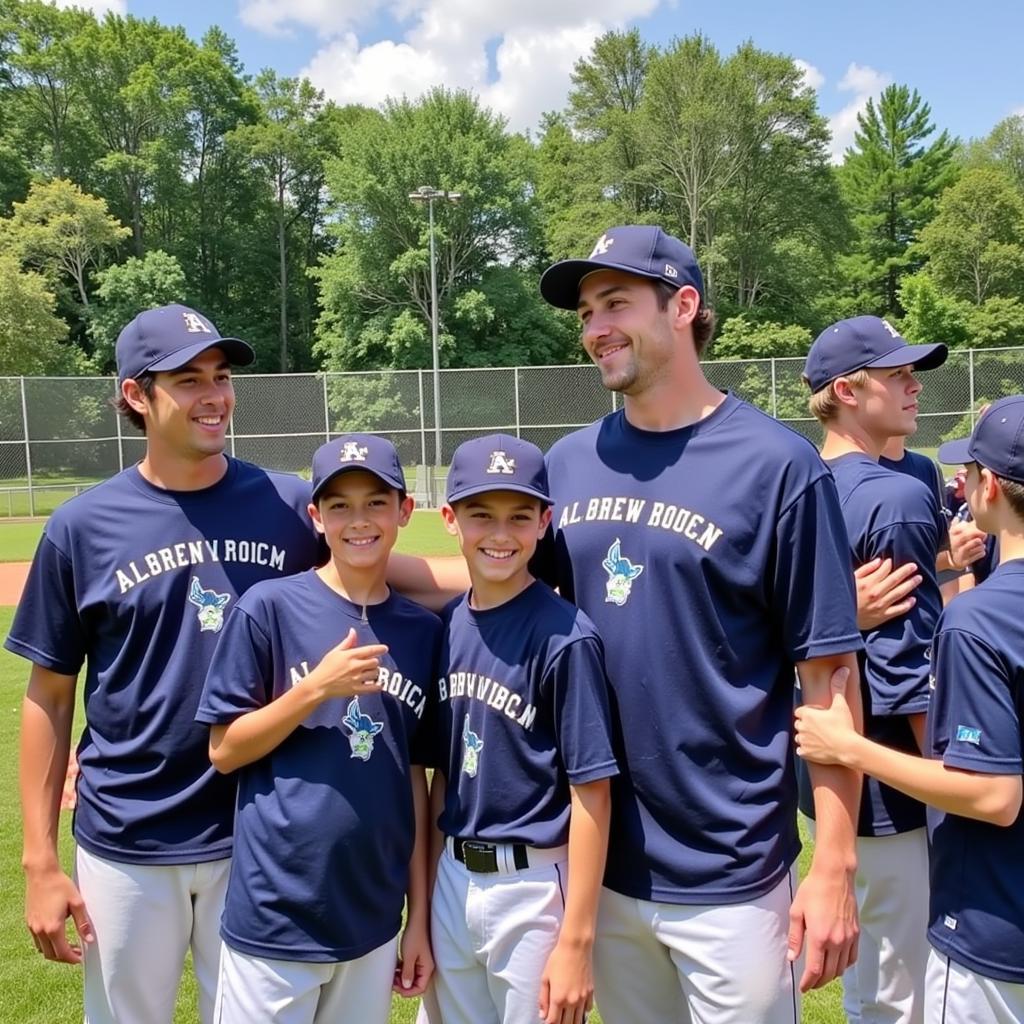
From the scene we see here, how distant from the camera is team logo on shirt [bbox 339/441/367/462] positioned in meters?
2.42

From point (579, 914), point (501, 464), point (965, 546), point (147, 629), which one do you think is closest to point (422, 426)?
point (965, 546)

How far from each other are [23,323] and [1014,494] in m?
32.7

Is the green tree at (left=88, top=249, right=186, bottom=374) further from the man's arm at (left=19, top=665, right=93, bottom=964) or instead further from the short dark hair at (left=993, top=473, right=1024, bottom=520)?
the short dark hair at (left=993, top=473, right=1024, bottom=520)

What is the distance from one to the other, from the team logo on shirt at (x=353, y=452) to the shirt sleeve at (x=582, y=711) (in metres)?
0.72

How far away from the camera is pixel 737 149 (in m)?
42.8

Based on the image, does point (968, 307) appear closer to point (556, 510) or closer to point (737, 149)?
point (737, 149)

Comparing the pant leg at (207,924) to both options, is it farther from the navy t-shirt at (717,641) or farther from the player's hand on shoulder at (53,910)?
the navy t-shirt at (717,641)

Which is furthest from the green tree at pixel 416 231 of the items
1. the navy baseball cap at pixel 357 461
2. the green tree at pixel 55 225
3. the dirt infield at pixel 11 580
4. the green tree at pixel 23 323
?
the navy baseball cap at pixel 357 461

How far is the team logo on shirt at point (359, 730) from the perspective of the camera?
232 centimetres

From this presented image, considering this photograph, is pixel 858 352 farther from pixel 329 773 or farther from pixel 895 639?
pixel 329 773

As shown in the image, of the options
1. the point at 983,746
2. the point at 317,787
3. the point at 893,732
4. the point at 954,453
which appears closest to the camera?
the point at 983,746

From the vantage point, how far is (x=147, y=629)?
2.52m

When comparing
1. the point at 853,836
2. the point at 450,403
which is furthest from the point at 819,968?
the point at 450,403

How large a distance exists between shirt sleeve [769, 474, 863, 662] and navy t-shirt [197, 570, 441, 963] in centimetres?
93
